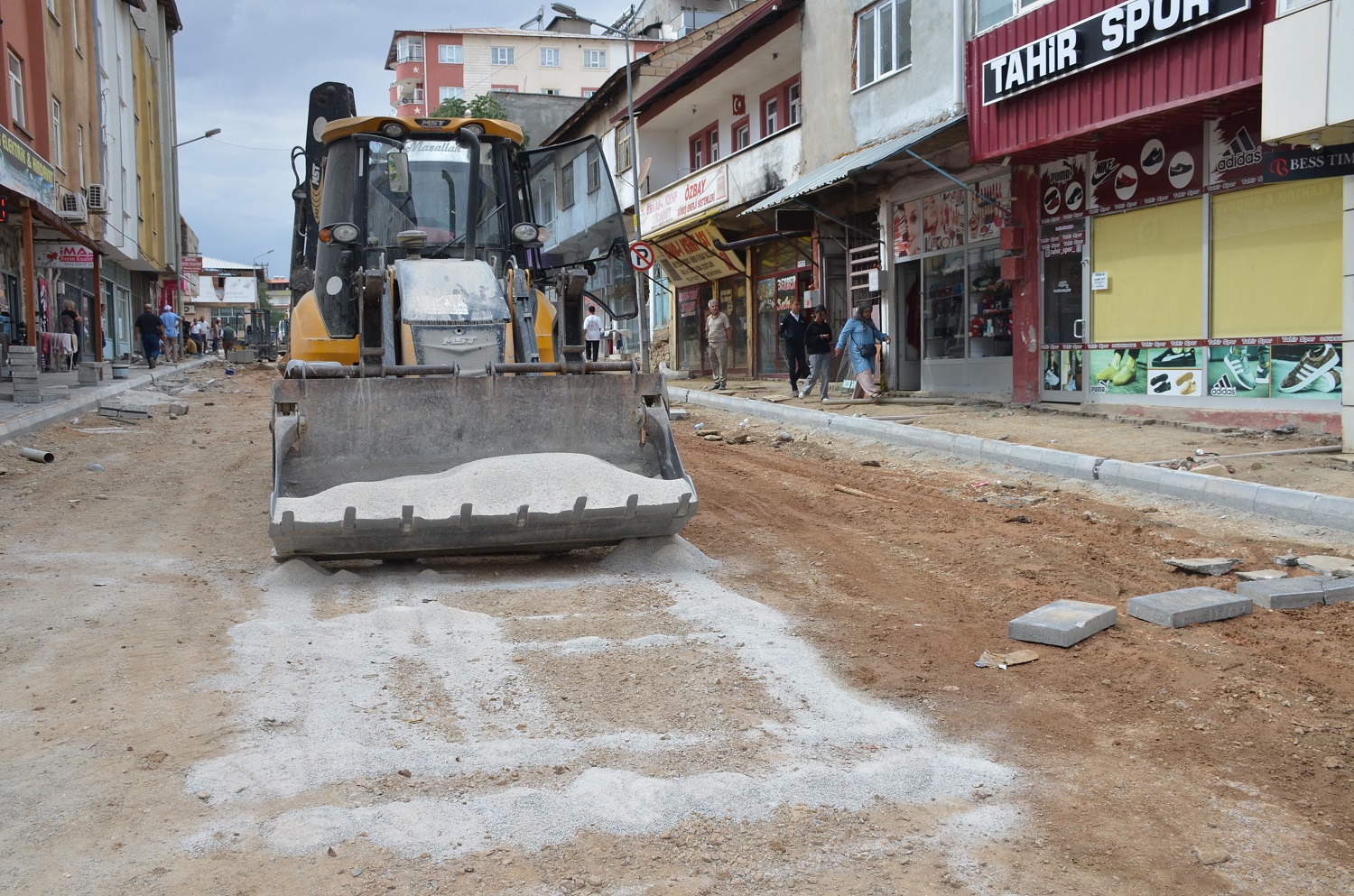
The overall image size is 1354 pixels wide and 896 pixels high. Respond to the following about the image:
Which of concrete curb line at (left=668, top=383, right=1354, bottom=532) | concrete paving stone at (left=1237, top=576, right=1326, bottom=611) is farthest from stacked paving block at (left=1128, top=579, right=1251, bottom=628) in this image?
concrete curb line at (left=668, top=383, right=1354, bottom=532)

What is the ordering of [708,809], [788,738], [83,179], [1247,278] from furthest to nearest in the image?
[83,179], [1247,278], [788,738], [708,809]

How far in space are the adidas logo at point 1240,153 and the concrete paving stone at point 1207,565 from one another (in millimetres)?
7011

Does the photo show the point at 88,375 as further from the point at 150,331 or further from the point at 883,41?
the point at 883,41

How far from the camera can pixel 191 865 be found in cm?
307

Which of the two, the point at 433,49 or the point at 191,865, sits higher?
the point at 433,49

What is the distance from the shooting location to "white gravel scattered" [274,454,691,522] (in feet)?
20.1

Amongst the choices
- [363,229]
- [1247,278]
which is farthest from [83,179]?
[1247,278]

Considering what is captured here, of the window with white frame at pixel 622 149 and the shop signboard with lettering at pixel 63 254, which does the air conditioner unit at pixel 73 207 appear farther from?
the window with white frame at pixel 622 149

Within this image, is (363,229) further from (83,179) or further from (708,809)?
(83,179)

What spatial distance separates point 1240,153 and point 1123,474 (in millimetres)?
4796

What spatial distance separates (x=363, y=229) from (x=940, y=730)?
231 inches

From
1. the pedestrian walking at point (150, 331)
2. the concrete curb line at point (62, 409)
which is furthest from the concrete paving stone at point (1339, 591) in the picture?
the pedestrian walking at point (150, 331)

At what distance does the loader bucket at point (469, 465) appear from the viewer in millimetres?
6141

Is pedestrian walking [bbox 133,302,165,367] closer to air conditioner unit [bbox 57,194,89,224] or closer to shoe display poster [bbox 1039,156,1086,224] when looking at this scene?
air conditioner unit [bbox 57,194,89,224]
